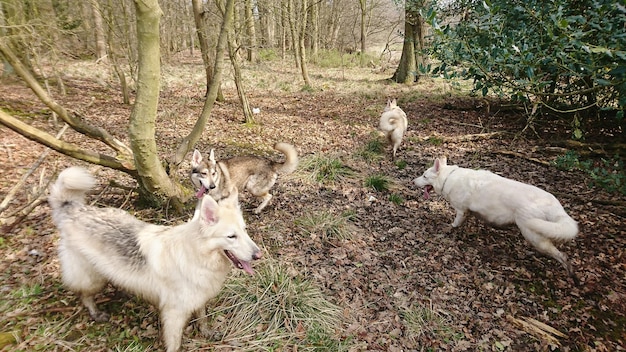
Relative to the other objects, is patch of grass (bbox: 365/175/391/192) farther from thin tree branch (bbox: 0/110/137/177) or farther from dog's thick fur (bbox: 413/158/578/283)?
thin tree branch (bbox: 0/110/137/177)

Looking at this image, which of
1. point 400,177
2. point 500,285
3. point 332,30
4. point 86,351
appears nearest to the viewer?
point 86,351

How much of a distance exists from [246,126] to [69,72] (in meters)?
9.06

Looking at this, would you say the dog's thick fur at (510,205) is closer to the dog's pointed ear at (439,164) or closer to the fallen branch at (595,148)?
the dog's pointed ear at (439,164)

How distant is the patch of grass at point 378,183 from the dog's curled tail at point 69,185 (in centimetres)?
480

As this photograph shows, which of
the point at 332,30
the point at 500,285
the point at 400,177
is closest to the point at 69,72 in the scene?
the point at 400,177

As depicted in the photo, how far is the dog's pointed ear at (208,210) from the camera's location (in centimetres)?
269

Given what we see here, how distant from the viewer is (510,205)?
171 inches

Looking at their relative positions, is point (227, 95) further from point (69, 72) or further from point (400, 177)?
point (400, 177)

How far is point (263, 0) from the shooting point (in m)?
13.3

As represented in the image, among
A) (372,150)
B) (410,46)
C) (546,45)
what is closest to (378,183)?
(372,150)

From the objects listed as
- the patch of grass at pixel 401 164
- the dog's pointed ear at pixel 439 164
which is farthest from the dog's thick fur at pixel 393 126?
the dog's pointed ear at pixel 439 164

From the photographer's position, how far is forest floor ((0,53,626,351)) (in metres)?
3.46

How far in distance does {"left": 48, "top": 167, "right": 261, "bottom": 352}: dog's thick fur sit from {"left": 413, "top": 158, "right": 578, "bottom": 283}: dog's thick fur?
11.5ft

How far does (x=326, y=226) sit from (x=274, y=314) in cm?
186
